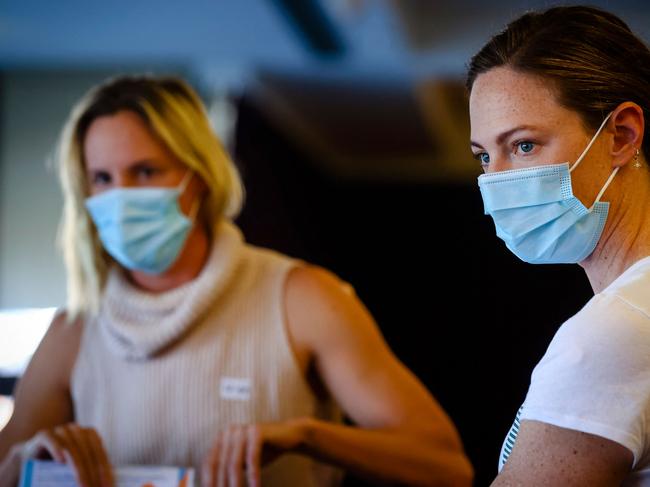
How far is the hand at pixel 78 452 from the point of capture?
1.29 meters

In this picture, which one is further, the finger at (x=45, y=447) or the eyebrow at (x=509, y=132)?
the finger at (x=45, y=447)

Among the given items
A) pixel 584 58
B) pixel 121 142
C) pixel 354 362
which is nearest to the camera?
pixel 584 58

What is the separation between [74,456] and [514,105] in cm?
86

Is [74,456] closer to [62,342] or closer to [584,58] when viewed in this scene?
[62,342]

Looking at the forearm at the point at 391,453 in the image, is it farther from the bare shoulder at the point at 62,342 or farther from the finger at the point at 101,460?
the bare shoulder at the point at 62,342

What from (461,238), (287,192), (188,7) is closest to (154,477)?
(188,7)

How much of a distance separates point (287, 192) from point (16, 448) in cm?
356

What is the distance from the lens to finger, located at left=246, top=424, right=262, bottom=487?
1217 millimetres

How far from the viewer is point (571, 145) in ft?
2.82

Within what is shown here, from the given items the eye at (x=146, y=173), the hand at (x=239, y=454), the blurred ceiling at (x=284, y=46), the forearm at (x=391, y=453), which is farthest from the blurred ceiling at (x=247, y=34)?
the hand at (x=239, y=454)

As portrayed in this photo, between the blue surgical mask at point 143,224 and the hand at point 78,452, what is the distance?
0.37 metres

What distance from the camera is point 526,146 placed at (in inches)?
34.4

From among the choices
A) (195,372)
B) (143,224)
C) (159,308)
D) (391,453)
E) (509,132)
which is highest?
(509,132)

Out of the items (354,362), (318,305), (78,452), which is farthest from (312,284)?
(78,452)
